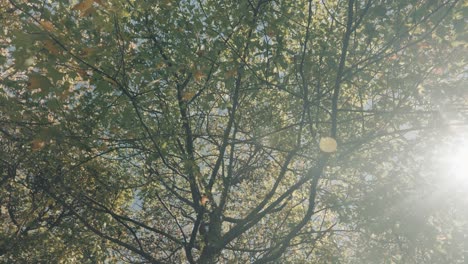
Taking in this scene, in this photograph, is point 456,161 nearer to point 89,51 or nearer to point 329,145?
point 329,145

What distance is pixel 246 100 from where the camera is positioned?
36.1ft

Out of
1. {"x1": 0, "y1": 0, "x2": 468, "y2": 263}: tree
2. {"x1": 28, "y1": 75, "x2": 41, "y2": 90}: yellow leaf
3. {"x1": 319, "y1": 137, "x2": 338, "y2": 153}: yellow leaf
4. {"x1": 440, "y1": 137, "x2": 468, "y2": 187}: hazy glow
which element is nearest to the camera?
{"x1": 28, "y1": 75, "x2": 41, "y2": 90}: yellow leaf

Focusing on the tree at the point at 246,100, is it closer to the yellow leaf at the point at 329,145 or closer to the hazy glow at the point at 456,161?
the yellow leaf at the point at 329,145

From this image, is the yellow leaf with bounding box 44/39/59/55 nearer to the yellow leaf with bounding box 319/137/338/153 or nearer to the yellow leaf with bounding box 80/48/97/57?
the yellow leaf with bounding box 80/48/97/57

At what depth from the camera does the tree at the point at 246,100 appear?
6.26 m

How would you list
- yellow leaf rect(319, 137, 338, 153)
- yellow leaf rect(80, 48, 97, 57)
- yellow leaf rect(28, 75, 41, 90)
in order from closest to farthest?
yellow leaf rect(28, 75, 41, 90), yellow leaf rect(80, 48, 97, 57), yellow leaf rect(319, 137, 338, 153)

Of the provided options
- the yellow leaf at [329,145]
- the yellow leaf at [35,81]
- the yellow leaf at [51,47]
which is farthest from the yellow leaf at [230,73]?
the yellow leaf at [35,81]

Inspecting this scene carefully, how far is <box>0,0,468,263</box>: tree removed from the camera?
6258 millimetres

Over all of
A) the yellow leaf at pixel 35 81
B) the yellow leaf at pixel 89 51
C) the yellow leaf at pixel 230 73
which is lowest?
the yellow leaf at pixel 35 81

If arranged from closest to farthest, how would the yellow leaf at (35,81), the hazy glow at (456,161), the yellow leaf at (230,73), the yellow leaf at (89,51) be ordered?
the yellow leaf at (35,81) → the yellow leaf at (89,51) → the yellow leaf at (230,73) → the hazy glow at (456,161)

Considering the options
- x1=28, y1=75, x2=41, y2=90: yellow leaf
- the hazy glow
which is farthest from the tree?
the hazy glow

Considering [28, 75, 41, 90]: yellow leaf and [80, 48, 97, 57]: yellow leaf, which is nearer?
[28, 75, 41, 90]: yellow leaf

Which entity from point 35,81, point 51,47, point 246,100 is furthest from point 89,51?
point 246,100

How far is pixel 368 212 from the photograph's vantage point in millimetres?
7438
